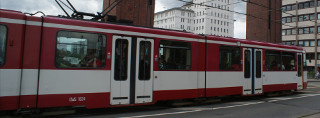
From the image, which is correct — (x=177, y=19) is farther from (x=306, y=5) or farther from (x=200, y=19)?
(x=306, y=5)

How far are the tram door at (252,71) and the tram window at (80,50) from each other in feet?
22.9

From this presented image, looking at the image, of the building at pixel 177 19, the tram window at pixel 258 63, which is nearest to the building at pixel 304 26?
the tram window at pixel 258 63

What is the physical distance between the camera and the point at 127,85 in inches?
299

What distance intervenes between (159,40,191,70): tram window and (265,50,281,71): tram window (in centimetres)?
538

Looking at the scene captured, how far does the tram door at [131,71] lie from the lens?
294 inches

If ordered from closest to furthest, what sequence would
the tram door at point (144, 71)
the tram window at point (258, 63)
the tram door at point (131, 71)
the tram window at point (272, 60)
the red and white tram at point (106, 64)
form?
the red and white tram at point (106, 64)
the tram door at point (131, 71)
the tram door at point (144, 71)
the tram window at point (258, 63)
the tram window at point (272, 60)

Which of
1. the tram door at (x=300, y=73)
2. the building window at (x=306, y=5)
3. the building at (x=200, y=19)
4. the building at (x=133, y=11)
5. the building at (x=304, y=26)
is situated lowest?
the tram door at (x=300, y=73)

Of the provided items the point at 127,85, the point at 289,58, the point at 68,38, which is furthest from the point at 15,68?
the point at 289,58

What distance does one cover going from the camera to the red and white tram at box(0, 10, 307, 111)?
6059 mm

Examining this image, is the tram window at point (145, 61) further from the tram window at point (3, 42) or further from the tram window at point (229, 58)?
the tram window at point (3, 42)

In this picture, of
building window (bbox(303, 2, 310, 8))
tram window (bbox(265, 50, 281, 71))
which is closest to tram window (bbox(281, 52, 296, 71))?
tram window (bbox(265, 50, 281, 71))

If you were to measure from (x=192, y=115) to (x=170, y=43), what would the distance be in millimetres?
2707

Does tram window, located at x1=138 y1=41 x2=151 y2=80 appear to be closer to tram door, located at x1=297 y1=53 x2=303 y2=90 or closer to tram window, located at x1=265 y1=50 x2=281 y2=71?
tram window, located at x1=265 y1=50 x2=281 y2=71

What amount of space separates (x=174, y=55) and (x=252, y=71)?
493 cm
